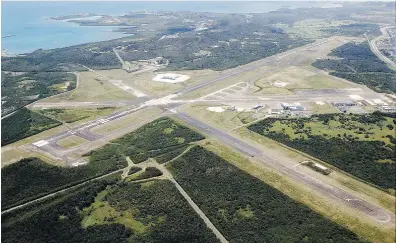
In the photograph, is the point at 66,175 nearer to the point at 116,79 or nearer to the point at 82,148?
the point at 82,148

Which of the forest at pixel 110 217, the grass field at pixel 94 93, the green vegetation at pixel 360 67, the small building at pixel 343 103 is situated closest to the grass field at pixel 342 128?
the small building at pixel 343 103

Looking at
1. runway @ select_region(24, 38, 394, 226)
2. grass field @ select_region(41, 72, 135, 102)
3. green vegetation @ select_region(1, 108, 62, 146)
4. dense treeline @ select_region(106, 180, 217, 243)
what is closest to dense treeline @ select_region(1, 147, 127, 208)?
runway @ select_region(24, 38, 394, 226)

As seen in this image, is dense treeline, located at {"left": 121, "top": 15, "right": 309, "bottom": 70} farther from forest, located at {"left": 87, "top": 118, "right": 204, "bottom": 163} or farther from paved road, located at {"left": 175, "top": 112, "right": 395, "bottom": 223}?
paved road, located at {"left": 175, "top": 112, "right": 395, "bottom": 223}

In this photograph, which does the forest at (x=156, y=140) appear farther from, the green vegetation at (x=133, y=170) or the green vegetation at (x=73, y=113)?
the green vegetation at (x=73, y=113)

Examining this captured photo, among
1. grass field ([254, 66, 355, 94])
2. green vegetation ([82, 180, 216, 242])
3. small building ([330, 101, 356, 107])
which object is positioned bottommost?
grass field ([254, 66, 355, 94])

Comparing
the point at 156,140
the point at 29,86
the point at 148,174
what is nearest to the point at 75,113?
the point at 156,140

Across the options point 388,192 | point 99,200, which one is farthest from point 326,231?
point 99,200

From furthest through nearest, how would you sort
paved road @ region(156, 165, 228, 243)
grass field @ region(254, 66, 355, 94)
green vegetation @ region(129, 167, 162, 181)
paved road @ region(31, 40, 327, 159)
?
grass field @ region(254, 66, 355, 94)
paved road @ region(31, 40, 327, 159)
green vegetation @ region(129, 167, 162, 181)
paved road @ region(156, 165, 228, 243)
